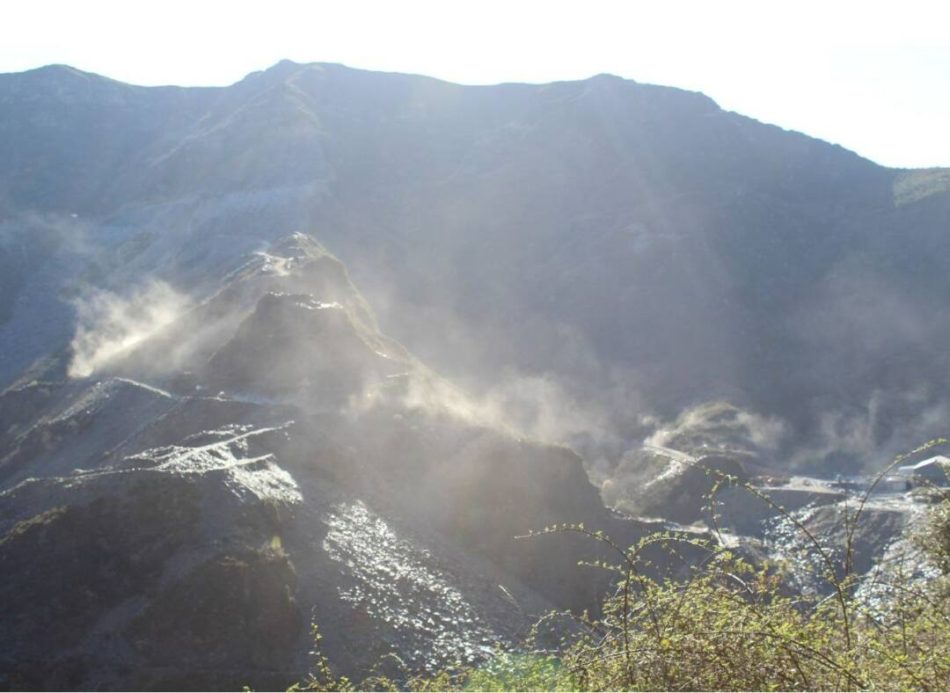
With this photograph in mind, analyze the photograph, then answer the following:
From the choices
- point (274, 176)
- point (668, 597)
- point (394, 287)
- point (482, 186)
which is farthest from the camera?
point (482, 186)

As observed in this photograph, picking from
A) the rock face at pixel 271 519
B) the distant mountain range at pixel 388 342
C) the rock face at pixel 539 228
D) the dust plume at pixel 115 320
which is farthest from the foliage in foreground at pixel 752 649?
the rock face at pixel 539 228

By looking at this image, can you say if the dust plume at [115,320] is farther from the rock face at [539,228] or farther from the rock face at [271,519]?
the rock face at [271,519]

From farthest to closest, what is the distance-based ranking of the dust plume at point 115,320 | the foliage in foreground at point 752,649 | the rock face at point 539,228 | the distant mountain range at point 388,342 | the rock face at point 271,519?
the rock face at point 539,228 → the dust plume at point 115,320 → the distant mountain range at point 388,342 → the rock face at point 271,519 → the foliage in foreground at point 752,649

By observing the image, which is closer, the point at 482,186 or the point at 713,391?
the point at 713,391

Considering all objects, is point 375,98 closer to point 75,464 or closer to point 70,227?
point 70,227

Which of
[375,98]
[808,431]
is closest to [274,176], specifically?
[375,98]

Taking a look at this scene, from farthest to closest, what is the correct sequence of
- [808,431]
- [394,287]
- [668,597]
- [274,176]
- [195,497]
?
[274,176], [394,287], [808,431], [195,497], [668,597]

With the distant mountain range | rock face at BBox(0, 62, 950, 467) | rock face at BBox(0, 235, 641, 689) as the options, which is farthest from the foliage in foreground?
rock face at BBox(0, 62, 950, 467)
